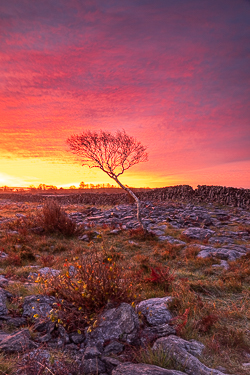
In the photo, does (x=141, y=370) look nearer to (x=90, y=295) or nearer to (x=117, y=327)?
(x=117, y=327)

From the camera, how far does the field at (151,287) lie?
3.71 m

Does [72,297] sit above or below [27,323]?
above

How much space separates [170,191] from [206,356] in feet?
80.3

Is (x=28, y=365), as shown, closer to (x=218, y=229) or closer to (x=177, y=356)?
(x=177, y=356)

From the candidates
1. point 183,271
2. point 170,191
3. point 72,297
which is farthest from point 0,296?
point 170,191

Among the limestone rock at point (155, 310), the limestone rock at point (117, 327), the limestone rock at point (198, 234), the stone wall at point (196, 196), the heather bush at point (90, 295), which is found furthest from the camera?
the stone wall at point (196, 196)

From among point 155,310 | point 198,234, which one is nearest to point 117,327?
point 155,310

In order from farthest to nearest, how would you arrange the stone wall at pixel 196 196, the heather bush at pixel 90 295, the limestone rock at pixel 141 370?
the stone wall at pixel 196 196
the heather bush at pixel 90 295
the limestone rock at pixel 141 370

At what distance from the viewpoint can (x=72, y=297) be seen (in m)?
4.20

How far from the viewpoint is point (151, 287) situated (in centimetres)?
580

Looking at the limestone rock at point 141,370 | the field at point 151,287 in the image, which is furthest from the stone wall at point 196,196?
the limestone rock at point 141,370

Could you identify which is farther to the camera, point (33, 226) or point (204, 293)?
point (33, 226)

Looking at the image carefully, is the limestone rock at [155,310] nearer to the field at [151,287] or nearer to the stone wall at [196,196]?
the field at [151,287]

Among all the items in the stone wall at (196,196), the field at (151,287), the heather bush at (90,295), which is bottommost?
the field at (151,287)
